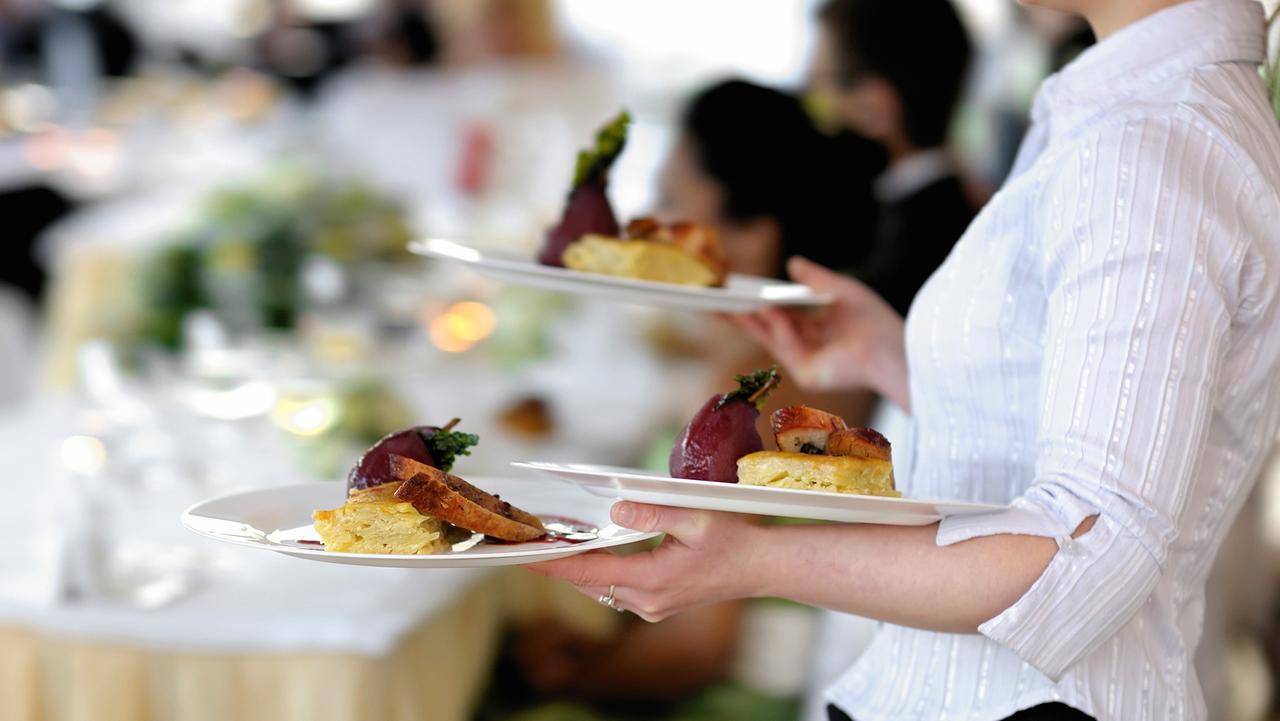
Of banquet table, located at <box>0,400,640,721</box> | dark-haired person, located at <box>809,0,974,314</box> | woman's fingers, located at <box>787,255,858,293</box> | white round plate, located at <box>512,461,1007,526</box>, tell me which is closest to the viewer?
white round plate, located at <box>512,461,1007,526</box>

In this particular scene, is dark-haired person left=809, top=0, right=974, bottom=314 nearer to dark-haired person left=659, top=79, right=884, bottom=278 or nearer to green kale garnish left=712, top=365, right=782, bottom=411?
dark-haired person left=659, top=79, right=884, bottom=278

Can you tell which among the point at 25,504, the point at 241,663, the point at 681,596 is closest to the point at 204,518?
the point at 681,596

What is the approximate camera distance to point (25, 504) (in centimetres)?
194

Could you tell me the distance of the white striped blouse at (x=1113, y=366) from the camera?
853mm

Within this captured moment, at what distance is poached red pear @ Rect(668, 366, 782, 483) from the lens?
0.88m

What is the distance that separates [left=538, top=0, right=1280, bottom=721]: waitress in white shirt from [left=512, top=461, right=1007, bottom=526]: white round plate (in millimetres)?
45

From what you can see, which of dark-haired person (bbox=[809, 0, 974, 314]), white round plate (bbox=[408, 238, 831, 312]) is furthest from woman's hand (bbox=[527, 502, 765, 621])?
dark-haired person (bbox=[809, 0, 974, 314])

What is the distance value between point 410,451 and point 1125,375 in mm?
484

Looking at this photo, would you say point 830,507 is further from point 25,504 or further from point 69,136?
point 69,136

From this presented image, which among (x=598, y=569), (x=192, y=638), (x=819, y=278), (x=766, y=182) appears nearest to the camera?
(x=598, y=569)

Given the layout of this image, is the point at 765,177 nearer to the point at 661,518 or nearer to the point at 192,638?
the point at 192,638

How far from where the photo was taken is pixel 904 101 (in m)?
2.51

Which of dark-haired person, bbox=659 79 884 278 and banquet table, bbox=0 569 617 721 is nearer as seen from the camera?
banquet table, bbox=0 569 617 721

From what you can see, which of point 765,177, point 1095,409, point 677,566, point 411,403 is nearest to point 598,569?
point 677,566
